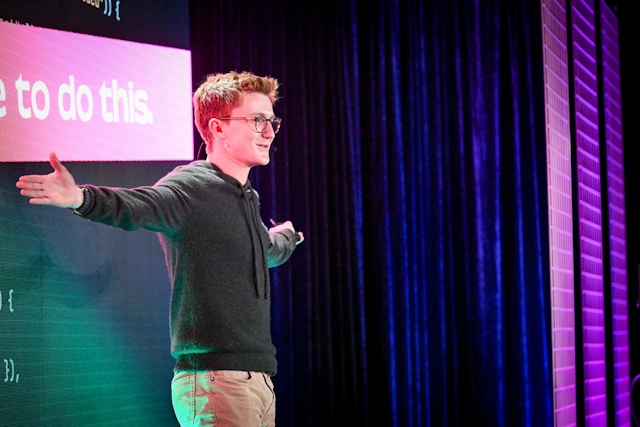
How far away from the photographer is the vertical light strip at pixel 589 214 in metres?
3.55

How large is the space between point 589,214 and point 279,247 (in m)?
1.78

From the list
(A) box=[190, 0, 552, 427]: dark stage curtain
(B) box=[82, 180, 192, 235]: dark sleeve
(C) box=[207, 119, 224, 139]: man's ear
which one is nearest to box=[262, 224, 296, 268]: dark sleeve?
(C) box=[207, 119, 224, 139]: man's ear

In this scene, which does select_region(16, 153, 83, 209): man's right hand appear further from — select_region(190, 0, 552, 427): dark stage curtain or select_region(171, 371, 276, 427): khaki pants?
select_region(190, 0, 552, 427): dark stage curtain

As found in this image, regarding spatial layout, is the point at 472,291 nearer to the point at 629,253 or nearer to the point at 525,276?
the point at 525,276

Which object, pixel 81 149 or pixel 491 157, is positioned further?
pixel 491 157

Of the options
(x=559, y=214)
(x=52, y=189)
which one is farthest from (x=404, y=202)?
(x=52, y=189)

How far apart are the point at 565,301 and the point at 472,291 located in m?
0.41

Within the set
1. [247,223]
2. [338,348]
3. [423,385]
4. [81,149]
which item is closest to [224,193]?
[247,223]

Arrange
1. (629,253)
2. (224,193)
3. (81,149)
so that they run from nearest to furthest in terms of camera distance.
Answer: (224,193) < (81,149) < (629,253)

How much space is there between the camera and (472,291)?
136 inches

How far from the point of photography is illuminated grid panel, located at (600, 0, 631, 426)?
399 cm

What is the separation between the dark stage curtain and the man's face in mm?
1141

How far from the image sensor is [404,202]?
3.50m

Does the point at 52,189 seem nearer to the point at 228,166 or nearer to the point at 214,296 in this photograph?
the point at 214,296
